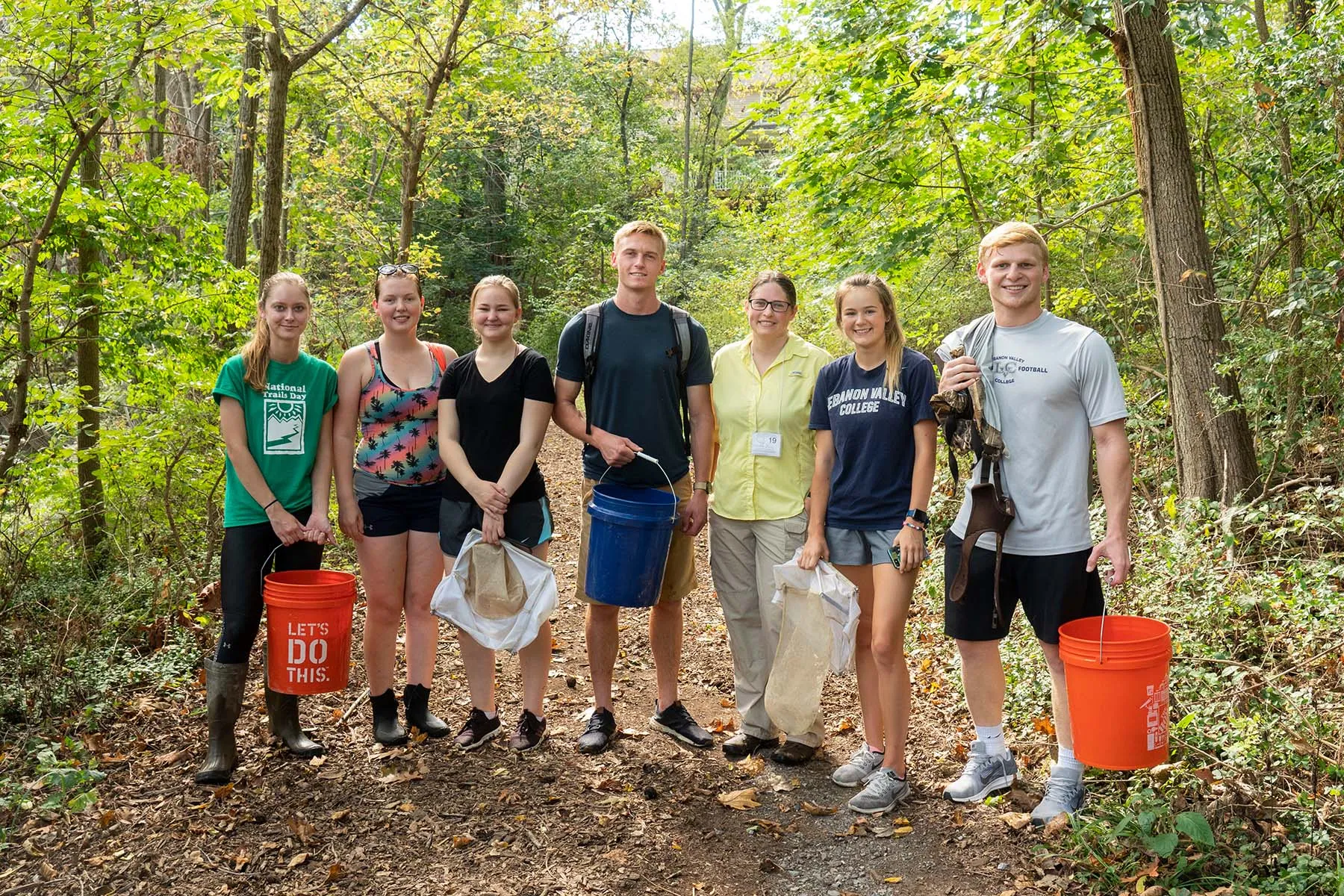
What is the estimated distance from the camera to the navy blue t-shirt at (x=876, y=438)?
3660mm

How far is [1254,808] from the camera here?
313 centimetres

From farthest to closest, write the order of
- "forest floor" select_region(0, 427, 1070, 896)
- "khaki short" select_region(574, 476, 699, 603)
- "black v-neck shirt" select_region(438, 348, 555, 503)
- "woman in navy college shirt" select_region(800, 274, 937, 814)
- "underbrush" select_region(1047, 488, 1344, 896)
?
1. "khaki short" select_region(574, 476, 699, 603)
2. "black v-neck shirt" select_region(438, 348, 555, 503)
3. "woman in navy college shirt" select_region(800, 274, 937, 814)
4. "forest floor" select_region(0, 427, 1070, 896)
5. "underbrush" select_region(1047, 488, 1344, 896)

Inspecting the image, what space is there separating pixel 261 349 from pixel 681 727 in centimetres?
243

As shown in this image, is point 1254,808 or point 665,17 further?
point 665,17

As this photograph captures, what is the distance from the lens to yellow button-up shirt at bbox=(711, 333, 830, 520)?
4027mm

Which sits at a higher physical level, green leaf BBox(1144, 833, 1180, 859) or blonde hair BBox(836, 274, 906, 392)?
blonde hair BBox(836, 274, 906, 392)

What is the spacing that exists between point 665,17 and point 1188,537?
27.2m

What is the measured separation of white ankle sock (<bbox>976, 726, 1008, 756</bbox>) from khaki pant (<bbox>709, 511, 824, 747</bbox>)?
0.68 meters

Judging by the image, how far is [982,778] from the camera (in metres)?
3.66

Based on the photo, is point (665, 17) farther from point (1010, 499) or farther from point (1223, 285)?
point (1010, 499)

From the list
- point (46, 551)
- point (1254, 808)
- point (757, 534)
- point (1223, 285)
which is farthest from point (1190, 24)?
point (46, 551)

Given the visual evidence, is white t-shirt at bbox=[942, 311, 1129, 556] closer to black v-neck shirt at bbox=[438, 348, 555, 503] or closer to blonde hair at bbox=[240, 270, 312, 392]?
black v-neck shirt at bbox=[438, 348, 555, 503]

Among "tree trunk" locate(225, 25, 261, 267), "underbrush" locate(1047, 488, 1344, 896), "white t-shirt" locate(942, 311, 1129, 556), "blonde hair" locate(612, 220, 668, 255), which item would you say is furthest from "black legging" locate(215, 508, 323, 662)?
"tree trunk" locate(225, 25, 261, 267)

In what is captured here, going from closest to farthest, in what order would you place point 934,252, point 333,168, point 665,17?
point 934,252 < point 333,168 < point 665,17
